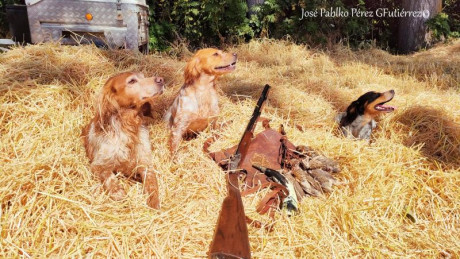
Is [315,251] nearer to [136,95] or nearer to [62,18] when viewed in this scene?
[136,95]

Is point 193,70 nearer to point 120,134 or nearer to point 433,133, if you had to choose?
point 120,134

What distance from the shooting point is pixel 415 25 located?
8602mm

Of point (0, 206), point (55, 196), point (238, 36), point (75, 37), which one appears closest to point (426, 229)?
point (55, 196)

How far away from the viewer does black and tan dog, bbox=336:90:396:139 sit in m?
3.29

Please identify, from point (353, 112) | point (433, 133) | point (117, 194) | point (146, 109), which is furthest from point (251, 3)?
point (117, 194)

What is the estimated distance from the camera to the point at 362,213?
2.27 metres

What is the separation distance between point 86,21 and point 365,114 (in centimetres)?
448

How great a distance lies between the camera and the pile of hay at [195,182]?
198 centimetres

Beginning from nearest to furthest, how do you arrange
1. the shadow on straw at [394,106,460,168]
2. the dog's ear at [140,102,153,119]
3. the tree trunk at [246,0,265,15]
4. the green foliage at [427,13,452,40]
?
the shadow on straw at [394,106,460,168] < the dog's ear at [140,102,153,119] < the green foliage at [427,13,452,40] < the tree trunk at [246,0,265,15]

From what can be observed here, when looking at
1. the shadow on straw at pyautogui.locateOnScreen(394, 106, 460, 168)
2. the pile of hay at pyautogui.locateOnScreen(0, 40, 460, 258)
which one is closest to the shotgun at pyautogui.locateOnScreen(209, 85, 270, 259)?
the pile of hay at pyautogui.locateOnScreen(0, 40, 460, 258)

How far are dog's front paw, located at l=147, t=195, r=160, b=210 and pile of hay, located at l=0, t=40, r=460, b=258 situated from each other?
54mm

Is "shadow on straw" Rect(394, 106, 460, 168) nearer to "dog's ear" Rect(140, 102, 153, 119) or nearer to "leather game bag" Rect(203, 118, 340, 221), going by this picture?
"leather game bag" Rect(203, 118, 340, 221)

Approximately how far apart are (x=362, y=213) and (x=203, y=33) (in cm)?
782

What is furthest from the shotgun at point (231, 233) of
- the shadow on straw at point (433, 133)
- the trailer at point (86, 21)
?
the trailer at point (86, 21)
